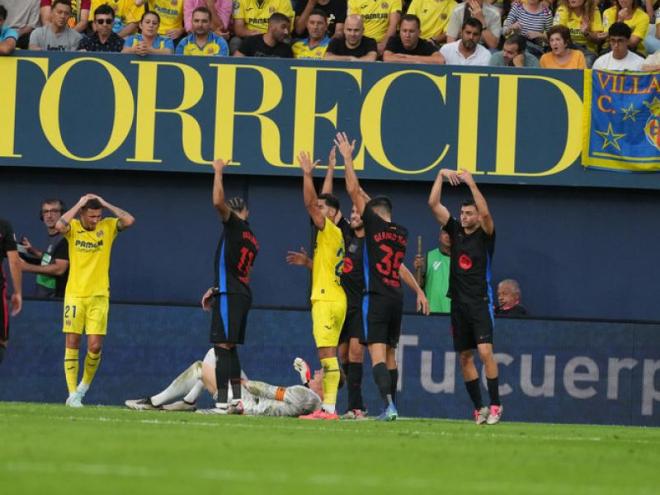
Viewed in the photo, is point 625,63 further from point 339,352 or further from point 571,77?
point 339,352

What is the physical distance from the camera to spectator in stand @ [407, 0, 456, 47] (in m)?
21.1

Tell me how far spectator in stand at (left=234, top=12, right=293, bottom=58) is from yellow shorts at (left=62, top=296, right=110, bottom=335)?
4773mm

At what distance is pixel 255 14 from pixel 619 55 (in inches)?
186

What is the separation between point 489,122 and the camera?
20.1 m

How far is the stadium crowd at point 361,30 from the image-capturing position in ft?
66.0

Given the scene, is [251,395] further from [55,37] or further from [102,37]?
[55,37]

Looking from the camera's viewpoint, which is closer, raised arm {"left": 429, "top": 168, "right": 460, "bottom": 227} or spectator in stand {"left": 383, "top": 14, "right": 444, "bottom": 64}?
raised arm {"left": 429, "top": 168, "right": 460, "bottom": 227}

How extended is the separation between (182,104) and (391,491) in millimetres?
12702

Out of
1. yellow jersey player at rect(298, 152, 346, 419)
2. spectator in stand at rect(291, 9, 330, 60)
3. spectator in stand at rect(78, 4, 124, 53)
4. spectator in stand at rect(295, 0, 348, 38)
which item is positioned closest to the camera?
yellow jersey player at rect(298, 152, 346, 419)

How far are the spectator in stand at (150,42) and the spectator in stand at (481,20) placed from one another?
3.60 meters

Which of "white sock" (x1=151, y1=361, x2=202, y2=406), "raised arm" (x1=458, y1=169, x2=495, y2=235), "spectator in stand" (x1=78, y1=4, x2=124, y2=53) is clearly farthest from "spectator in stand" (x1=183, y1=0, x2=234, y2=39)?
"raised arm" (x1=458, y1=169, x2=495, y2=235)

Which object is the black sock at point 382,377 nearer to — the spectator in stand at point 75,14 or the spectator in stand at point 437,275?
the spectator in stand at point 437,275

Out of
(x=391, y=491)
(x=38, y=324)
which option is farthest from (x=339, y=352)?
(x=391, y=491)

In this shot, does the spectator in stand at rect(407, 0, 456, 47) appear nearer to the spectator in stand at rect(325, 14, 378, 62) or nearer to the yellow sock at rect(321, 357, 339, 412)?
the spectator in stand at rect(325, 14, 378, 62)
